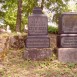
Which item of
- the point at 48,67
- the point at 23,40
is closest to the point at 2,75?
the point at 48,67

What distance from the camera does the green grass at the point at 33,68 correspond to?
642cm

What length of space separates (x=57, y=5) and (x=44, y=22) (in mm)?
10089

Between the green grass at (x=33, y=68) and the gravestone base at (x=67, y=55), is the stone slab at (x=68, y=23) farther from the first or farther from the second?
the green grass at (x=33, y=68)

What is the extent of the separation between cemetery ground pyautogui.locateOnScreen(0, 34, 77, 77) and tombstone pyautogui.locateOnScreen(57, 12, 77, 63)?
1.14 ft

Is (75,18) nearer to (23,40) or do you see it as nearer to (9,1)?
(23,40)

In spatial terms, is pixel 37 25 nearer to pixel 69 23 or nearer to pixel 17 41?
pixel 69 23

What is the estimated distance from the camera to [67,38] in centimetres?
796

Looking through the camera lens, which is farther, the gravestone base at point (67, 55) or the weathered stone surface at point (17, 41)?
the weathered stone surface at point (17, 41)

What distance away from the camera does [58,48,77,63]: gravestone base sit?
Answer: 783 centimetres

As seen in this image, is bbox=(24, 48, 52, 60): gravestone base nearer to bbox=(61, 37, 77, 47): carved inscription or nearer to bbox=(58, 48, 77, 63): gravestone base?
bbox=(58, 48, 77, 63): gravestone base

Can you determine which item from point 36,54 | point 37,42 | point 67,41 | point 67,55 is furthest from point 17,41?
point 67,55

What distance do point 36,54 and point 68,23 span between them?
5.38 feet

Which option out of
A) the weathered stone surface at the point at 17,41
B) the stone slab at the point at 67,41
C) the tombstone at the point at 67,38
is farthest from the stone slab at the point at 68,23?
the weathered stone surface at the point at 17,41

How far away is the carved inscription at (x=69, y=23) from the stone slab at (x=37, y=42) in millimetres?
798
